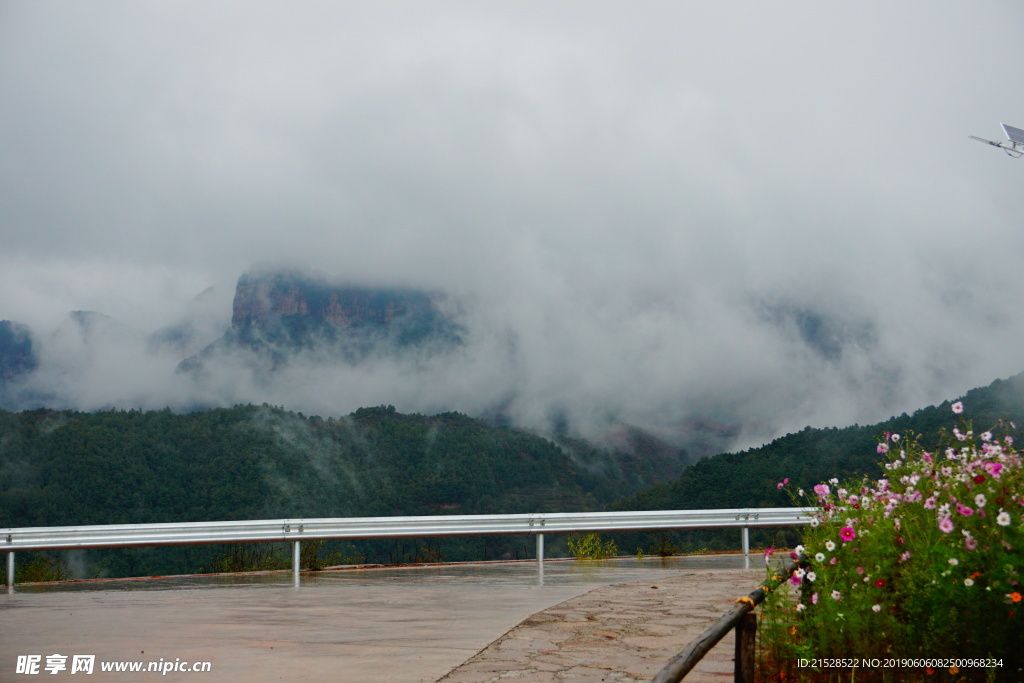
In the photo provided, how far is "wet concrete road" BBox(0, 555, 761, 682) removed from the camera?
6175 mm

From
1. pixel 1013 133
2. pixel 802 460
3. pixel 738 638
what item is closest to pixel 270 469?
pixel 802 460

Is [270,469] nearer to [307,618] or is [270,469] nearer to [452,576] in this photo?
[452,576]

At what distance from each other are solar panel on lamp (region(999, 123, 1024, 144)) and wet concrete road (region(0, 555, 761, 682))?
45.3 ft

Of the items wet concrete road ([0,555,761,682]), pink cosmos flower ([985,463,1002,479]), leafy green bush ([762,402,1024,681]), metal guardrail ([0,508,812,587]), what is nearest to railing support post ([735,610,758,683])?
leafy green bush ([762,402,1024,681])

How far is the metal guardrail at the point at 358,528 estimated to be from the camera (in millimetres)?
12266

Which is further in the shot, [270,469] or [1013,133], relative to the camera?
[270,469]

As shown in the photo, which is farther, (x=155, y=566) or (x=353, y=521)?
(x=155, y=566)

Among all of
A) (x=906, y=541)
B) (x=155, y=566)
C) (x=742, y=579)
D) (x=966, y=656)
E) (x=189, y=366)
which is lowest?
(x=155, y=566)

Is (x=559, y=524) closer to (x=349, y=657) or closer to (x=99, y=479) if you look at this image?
(x=349, y=657)

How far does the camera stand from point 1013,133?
21172 mm

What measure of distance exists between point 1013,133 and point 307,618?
2025 centimetres

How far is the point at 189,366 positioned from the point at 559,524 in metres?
103

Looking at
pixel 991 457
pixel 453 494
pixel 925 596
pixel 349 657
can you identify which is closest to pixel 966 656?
pixel 925 596

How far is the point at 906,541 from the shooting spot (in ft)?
18.3
